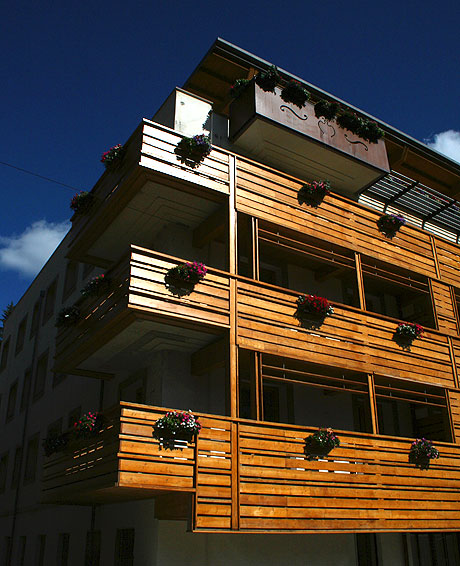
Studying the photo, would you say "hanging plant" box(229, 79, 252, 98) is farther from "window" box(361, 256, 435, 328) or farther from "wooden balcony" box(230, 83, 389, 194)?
"window" box(361, 256, 435, 328)

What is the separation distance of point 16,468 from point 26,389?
11.4 feet

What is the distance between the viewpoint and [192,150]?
15.5 meters

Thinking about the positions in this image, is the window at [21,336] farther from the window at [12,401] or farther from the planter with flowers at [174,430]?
the planter with flowers at [174,430]

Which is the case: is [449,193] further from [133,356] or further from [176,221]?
[133,356]

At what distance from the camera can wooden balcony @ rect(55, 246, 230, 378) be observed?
44.7ft

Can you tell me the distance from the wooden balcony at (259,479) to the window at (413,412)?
199 cm

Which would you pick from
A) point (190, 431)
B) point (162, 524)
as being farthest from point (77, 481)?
point (190, 431)

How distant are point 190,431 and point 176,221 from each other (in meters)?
6.95

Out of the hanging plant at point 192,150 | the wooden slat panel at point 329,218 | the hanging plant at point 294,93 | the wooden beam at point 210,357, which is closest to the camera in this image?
the wooden beam at point 210,357

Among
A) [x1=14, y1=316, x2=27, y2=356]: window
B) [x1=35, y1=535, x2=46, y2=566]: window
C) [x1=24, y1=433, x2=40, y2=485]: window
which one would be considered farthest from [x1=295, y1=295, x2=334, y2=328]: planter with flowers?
Answer: [x1=14, y1=316, x2=27, y2=356]: window

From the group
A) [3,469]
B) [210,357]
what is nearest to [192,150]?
[210,357]

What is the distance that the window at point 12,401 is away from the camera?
28003 mm

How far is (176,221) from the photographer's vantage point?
17125mm

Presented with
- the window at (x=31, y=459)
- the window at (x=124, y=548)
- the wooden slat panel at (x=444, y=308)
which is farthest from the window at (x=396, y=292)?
the window at (x=31, y=459)
